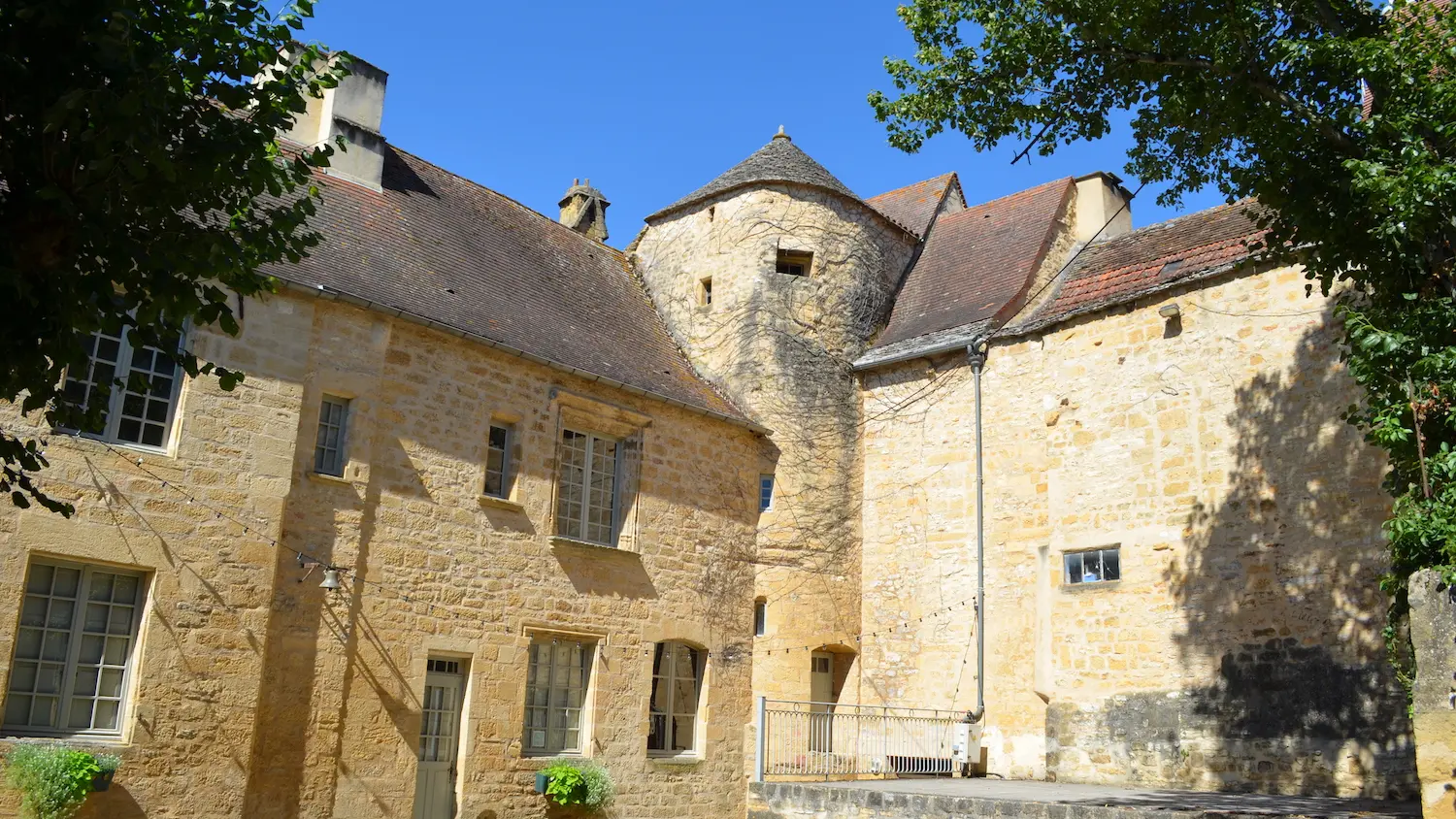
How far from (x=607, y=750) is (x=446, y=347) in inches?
183

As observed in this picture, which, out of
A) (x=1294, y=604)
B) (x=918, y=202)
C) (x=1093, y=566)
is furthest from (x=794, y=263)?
(x=1294, y=604)

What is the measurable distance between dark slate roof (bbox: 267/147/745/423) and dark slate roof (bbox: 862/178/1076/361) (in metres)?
3.10

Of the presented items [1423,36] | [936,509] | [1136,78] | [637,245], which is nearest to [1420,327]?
[1423,36]

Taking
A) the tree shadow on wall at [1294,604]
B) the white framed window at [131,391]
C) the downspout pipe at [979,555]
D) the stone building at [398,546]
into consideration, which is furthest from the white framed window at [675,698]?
the white framed window at [131,391]

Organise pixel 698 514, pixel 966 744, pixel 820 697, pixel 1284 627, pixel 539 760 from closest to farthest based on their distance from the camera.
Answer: pixel 1284 627 → pixel 539 760 → pixel 966 744 → pixel 698 514 → pixel 820 697

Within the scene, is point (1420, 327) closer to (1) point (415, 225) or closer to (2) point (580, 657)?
(2) point (580, 657)

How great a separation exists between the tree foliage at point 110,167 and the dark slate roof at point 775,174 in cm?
1061

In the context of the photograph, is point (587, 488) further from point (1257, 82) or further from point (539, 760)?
point (1257, 82)

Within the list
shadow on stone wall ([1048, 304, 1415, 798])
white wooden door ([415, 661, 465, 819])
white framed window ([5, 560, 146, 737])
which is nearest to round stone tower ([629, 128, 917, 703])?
shadow on stone wall ([1048, 304, 1415, 798])

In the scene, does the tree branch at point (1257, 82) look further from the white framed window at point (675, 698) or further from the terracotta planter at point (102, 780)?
the terracotta planter at point (102, 780)

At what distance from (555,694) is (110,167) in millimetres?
8639

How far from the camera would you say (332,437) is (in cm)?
1105

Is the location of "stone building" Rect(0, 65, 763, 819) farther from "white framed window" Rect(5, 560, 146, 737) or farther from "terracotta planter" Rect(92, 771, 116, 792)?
"terracotta planter" Rect(92, 771, 116, 792)

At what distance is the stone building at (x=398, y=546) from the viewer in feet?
30.4
